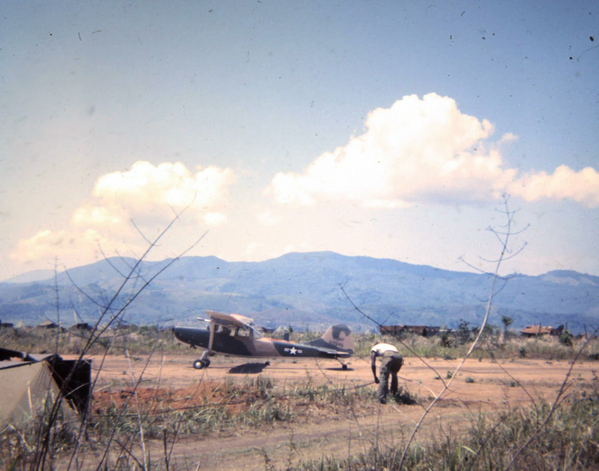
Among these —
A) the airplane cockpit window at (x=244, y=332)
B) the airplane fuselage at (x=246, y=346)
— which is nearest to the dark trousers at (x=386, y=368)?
the airplane fuselage at (x=246, y=346)

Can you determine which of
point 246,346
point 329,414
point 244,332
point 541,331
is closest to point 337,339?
point 246,346

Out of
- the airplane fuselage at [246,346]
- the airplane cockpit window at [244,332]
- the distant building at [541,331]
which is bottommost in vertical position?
the distant building at [541,331]

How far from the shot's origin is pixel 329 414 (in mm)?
8602

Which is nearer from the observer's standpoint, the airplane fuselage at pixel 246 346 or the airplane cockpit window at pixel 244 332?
the airplane fuselage at pixel 246 346

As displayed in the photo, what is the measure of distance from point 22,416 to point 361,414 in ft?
20.9

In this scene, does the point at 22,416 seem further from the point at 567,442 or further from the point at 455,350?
the point at 455,350

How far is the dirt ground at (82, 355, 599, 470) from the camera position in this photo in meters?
5.64

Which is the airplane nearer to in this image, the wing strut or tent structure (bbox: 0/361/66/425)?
the wing strut

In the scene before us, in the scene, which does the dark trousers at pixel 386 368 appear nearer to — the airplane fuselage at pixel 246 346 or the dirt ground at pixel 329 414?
the dirt ground at pixel 329 414

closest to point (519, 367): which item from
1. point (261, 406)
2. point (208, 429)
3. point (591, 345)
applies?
point (591, 345)

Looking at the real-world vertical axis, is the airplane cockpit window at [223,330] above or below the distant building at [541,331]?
above

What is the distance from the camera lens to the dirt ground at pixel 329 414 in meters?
5.64

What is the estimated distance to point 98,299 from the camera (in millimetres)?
2680

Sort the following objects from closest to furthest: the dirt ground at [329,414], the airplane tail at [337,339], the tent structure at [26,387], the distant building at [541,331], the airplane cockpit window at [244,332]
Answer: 1. the tent structure at [26,387]
2. the dirt ground at [329,414]
3. the airplane cockpit window at [244,332]
4. the airplane tail at [337,339]
5. the distant building at [541,331]
